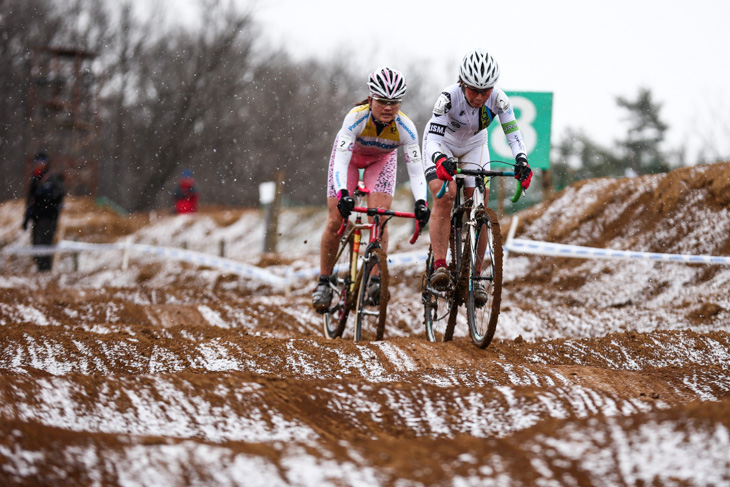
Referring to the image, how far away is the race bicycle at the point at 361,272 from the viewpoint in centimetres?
662

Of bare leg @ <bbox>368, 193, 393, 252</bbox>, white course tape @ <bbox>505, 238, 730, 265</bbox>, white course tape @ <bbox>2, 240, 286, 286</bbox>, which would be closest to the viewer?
bare leg @ <bbox>368, 193, 393, 252</bbox>

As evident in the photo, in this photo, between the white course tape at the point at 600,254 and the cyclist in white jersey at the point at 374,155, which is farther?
the white course tape at the point at 600,254

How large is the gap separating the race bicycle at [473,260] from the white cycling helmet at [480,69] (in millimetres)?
688

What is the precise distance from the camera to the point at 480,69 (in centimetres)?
618

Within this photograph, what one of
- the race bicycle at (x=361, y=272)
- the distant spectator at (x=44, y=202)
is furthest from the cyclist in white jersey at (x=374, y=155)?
the distant spectator at (x=44, y=202)

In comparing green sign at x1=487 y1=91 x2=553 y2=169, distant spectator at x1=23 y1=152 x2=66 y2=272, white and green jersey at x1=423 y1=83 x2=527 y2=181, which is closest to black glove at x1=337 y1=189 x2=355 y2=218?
white and green jersey at x1=423 y1=83 x2=527 y2=181

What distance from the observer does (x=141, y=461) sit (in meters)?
2.66

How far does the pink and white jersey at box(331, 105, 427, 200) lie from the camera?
22.5 ft

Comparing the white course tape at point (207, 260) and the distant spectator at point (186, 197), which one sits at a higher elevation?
the distant spectator at point (186, 197)

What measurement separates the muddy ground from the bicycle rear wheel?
2.57ft

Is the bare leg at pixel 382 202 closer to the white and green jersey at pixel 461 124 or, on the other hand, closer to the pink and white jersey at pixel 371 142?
the pink and white jersey at pixel 371 142

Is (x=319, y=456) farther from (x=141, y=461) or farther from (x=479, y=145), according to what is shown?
(x=479, y=145)

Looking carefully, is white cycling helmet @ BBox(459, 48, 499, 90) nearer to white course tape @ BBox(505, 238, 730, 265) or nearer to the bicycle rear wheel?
the bicycle rear wheel

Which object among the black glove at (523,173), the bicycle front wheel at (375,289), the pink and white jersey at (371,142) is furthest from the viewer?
the pink and white jersey at (371,142)
